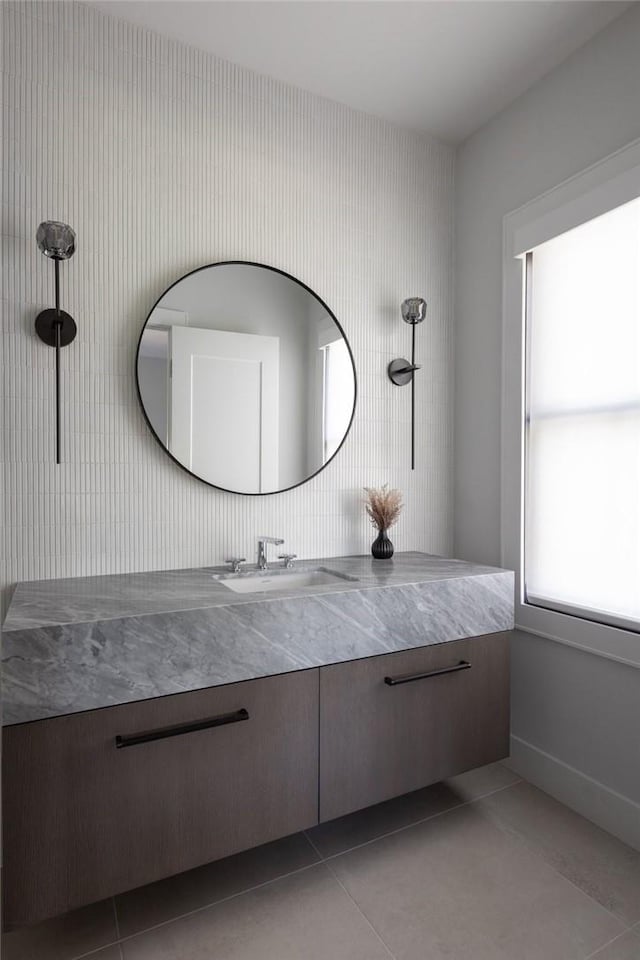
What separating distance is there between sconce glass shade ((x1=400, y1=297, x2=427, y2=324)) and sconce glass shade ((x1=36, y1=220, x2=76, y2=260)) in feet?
3.97

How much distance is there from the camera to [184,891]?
149cm

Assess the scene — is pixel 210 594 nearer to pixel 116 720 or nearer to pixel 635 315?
pixel 116 720

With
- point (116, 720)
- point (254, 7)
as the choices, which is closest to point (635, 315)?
point (254, 7)

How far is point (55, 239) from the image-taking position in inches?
59.1

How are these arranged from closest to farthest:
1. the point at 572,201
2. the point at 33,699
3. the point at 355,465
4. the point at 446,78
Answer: the point at 33,699, the point at 572,201, the point at 446,78, the point at 355,465

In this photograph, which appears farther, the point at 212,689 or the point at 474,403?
the point at 474,403

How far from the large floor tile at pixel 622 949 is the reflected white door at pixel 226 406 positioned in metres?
1.55

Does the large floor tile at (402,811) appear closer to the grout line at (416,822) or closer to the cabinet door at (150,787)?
the grout line at (416,822)

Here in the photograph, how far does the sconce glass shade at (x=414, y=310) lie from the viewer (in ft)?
7.02

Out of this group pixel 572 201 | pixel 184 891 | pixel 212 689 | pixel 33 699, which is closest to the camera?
pixel 33 699

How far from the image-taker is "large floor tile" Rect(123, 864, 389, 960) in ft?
4.25

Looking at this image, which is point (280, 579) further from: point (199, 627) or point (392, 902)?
point (392, 902)

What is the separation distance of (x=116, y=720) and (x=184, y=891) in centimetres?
62

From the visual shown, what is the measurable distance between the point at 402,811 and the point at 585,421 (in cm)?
146
